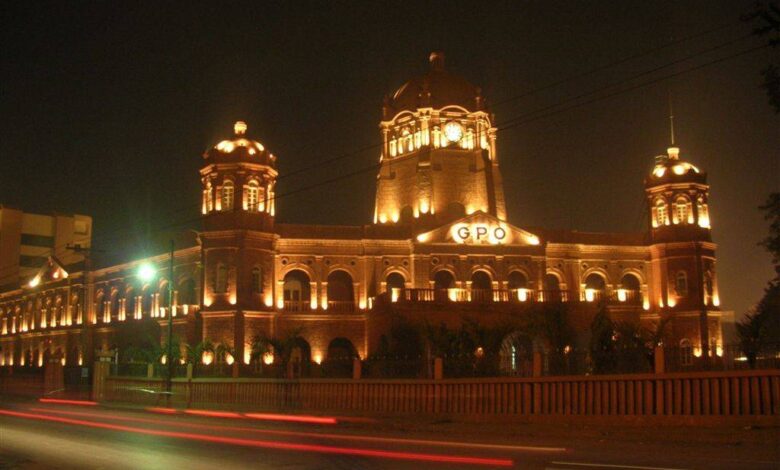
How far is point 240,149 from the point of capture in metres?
52.0

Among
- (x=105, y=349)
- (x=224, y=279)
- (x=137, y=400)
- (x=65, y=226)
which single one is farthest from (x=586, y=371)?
(x=65, y=226)

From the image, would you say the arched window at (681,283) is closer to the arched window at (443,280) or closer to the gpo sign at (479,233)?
the gpo sign at (479,233)

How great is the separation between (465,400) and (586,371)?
11.1ft

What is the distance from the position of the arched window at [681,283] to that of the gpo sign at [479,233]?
11.1 meters

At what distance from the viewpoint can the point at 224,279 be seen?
51.0 m

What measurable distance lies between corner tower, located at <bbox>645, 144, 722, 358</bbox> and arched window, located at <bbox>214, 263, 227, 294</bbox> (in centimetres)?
2587

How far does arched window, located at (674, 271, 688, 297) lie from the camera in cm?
5534

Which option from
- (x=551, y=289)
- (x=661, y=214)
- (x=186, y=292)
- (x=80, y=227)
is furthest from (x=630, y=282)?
(x=80, y=227)

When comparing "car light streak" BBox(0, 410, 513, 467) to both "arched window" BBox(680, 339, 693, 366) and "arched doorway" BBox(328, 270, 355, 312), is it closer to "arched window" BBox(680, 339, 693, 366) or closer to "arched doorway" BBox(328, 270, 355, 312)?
"arched window" BBox(680, 339, 693, 366)

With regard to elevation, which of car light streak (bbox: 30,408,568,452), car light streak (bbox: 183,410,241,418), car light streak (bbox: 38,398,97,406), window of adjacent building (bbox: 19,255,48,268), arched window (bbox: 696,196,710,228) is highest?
window of adjacent building (bbox: 19,255,48,268)

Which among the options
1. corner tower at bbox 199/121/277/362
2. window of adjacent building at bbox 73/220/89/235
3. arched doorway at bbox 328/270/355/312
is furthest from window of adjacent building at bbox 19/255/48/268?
arched doorway at bbox 328/270/355/312

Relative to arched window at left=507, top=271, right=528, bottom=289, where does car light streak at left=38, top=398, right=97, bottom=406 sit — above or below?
below

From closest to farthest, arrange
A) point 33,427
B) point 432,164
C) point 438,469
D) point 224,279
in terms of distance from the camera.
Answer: point 438,469, point 33,427, point 224,279, point 432,164

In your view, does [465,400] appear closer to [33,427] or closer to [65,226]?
[33,427]
